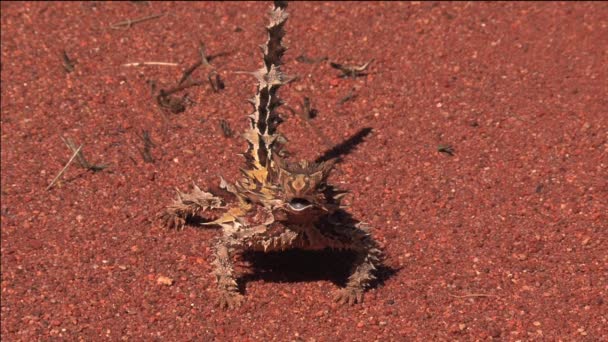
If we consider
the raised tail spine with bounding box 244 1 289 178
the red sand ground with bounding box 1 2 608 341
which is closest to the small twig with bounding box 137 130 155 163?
the red sand ground with bounding box 1 2 608 341

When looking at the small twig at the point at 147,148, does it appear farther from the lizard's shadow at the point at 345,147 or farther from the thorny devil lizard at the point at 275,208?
the lizard's shadow at the point at 345,147

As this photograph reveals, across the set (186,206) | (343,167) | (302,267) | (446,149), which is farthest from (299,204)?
(446,149)

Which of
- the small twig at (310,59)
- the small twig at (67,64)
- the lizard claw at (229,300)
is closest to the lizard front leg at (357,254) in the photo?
the lizard claw at (229,300)

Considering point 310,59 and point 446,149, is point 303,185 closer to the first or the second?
point 446,149

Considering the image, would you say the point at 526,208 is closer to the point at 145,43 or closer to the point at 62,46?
the point at 145,43

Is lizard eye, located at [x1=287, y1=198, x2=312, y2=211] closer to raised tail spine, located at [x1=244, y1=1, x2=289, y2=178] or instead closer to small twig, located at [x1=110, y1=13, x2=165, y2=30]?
raised tail spine, located at [x1=244, y1=1, x2=289, y2=178]

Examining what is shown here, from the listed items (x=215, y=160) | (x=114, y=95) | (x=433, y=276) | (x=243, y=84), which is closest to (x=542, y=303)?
(x=433, y=276)
